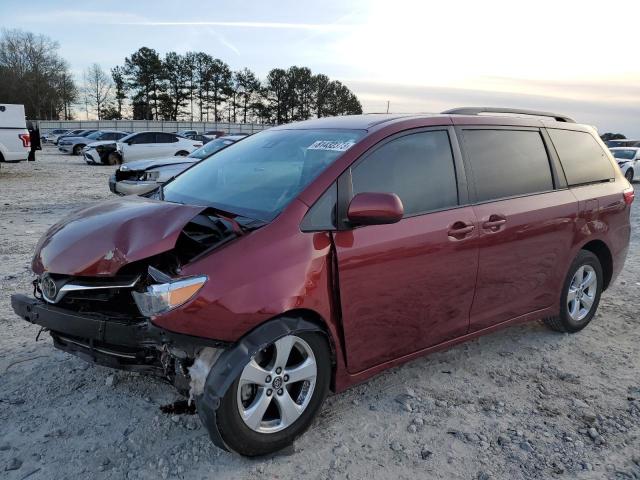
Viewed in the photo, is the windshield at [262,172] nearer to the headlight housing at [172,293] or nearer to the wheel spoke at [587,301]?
the headlight housing at [172,293]

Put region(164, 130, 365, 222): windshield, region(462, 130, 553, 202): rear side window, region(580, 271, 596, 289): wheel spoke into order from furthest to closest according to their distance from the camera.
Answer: region(580, 271, 596, 289): wheel spoke, region(462, 130, 553, 202): rear side window, region(164, 130, 365, 222): windshield

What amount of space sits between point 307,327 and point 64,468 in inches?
53.9

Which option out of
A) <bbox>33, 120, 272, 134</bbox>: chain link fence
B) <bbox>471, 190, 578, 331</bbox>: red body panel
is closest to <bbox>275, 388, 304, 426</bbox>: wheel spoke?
<bbox>471, 190, 578, 331</bbox>: red body panel

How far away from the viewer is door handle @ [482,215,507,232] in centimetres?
357

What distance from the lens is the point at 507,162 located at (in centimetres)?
391

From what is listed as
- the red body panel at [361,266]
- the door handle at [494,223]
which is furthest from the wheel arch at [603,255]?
the door handle at [494,223]

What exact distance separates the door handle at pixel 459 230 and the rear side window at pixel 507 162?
10.3 inches

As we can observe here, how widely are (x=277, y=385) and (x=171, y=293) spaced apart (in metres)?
0.72

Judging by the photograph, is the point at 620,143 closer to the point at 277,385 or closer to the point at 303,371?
the point at 303,371

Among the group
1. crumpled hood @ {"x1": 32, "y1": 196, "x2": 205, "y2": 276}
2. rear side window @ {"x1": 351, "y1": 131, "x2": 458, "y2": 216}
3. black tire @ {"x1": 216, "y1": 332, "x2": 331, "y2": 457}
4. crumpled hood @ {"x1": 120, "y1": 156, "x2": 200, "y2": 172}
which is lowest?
black tire @ {"x1": 216, "y1": 332, "x2": 331, "y2": 457}

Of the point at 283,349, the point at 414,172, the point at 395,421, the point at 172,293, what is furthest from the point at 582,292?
the point at 172,293

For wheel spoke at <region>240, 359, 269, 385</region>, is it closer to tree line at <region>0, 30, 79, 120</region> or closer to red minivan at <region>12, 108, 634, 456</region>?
red minivan at <region>12, 108, 634, 456</region>

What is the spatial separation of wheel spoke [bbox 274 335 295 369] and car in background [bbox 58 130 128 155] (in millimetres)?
31037

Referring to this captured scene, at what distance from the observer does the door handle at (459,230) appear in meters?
3.38
